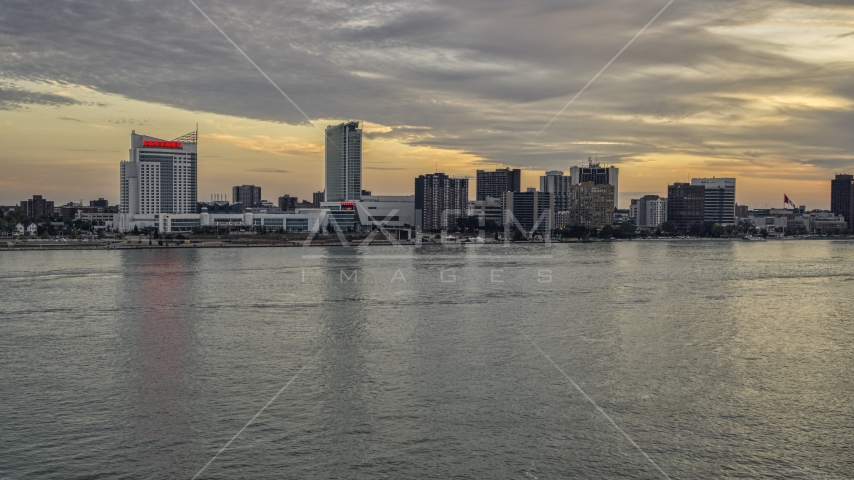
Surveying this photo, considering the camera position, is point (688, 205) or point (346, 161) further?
point (688, 205)

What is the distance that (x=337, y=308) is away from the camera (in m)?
18.9

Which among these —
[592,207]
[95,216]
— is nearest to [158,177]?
[95,216]

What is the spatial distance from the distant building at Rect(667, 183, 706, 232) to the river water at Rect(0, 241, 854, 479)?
99.3 metres

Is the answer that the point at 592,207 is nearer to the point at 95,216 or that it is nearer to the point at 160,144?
the point at 160,144

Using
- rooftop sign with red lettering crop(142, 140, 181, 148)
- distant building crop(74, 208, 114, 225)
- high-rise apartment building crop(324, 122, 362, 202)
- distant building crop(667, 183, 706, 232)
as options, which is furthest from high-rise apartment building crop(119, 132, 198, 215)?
distant building crop(667, 183, 706, 232)

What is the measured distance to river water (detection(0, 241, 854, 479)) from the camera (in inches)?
307

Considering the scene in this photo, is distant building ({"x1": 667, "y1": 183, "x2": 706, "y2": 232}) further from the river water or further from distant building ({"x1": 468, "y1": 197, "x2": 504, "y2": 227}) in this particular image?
the river water

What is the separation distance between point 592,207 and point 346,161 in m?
40.2

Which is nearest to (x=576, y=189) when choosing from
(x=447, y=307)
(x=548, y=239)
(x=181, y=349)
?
(x=548, y=239)

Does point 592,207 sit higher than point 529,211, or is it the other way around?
point 592,207

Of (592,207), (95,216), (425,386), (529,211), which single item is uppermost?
(592,207)

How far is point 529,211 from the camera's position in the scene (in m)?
103

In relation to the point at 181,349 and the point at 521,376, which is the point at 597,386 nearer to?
the point at 521,376

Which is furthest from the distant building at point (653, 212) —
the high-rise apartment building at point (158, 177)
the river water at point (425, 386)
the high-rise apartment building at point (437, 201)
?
the river water at point (425, 386)
